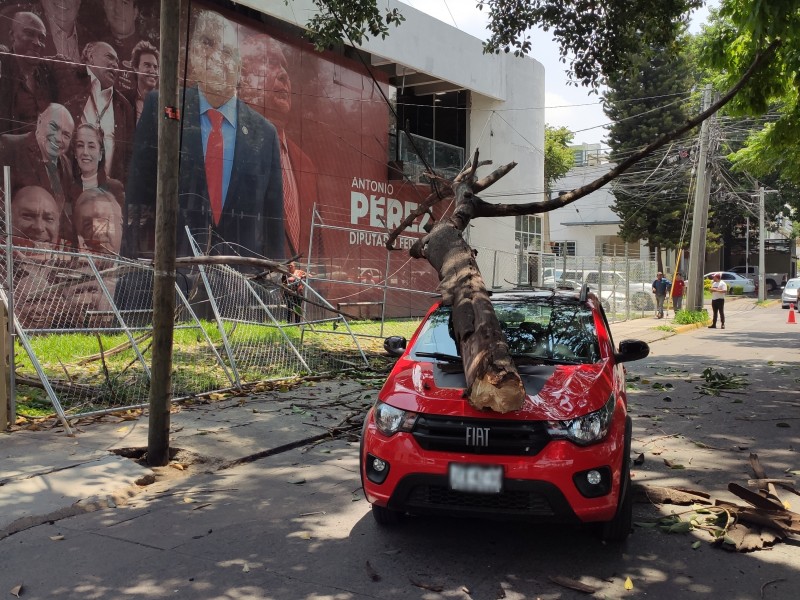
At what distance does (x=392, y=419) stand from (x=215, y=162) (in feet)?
45.5

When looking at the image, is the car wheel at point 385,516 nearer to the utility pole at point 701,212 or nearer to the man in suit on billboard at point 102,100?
the man in suit on billboard at point 102,100

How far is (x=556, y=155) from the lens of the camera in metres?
45.2

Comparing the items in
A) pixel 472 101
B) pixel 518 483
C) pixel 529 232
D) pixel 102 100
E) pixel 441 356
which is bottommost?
pixel 518 483

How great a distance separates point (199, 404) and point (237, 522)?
4.31 metres

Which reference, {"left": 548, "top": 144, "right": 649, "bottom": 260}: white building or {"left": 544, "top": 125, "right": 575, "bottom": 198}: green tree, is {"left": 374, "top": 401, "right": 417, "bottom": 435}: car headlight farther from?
{"left": 548, "top": 144, "right": 649, "bottom": 260}: white building

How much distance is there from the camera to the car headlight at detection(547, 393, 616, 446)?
4039 mm

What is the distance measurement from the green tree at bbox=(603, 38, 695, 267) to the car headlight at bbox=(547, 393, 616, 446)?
37.2 metres

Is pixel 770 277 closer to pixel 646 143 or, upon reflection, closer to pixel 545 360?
pixel 646 143

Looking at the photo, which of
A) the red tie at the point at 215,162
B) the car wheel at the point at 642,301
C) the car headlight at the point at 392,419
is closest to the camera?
the car headlight at the point at 392,419

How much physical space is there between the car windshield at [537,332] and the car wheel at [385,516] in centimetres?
119

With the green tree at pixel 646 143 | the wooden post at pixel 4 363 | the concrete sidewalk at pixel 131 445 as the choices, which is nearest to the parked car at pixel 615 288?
the green tree at pixel 646 143

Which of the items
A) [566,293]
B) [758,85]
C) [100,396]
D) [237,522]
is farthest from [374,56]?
[237,522]

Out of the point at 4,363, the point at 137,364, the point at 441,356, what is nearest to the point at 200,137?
the point at 137,364

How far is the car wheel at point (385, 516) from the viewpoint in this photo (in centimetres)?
462
